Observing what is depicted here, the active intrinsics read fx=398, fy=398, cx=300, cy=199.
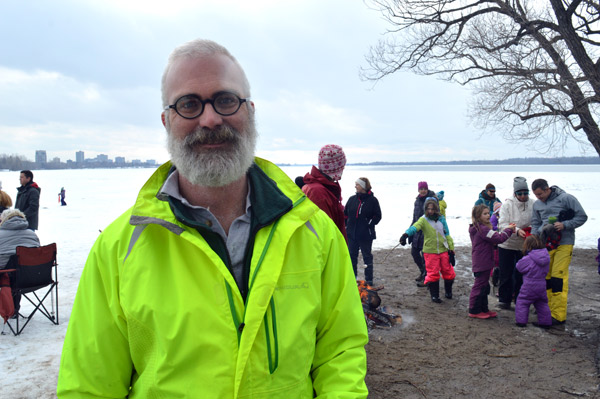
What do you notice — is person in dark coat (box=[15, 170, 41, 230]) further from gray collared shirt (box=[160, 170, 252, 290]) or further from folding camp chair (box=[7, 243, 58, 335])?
gray collared shirt (box=[160, 170, 252, 290])

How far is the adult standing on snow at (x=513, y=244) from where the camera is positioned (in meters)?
6.03

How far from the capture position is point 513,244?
19.8 feet

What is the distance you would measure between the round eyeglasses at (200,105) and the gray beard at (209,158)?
62 mm

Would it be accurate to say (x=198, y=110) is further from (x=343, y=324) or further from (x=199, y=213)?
(x=343, y=324)

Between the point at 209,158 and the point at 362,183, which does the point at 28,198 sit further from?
the point at 209,158

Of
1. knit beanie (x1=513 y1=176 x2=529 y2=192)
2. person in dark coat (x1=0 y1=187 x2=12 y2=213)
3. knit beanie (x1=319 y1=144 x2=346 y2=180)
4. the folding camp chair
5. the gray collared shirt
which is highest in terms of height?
knit beanie (x1=319 y1=144 x2=346 y2=180)

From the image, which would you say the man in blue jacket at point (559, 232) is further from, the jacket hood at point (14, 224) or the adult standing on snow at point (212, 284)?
the jacket hood at point (14, 224)

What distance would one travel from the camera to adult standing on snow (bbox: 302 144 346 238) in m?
3.64

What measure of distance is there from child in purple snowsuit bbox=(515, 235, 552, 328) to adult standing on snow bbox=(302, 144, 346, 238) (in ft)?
9.57

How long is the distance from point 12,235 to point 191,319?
5.32m


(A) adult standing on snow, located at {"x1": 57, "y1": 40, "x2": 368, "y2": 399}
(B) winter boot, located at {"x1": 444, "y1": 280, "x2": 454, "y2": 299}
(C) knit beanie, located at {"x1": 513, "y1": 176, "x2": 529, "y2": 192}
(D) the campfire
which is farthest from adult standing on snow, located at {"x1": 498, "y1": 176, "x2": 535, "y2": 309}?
(A) adult standing on snow, located at {"x1": 57, "y1": 40, "x2": 368, "y2": 399}

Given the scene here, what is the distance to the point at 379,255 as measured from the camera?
32.3ft

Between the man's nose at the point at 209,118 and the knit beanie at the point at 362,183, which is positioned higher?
the man's nose at the point at 209,118

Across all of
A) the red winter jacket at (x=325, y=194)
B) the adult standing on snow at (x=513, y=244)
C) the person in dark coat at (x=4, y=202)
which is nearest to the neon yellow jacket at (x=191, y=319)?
the red winter jacket at (x=325, y=194)
